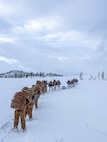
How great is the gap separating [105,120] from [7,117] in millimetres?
4670

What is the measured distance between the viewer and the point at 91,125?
38.4 ft

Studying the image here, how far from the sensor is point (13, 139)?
30.4 ft

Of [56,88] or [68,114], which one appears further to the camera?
[56,88]

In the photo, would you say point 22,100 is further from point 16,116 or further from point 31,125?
point 31,125

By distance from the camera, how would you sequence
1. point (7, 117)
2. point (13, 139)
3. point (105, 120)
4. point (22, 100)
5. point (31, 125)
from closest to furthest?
1. point (13, 139)
2. point (22, 100)
3. point (31, 125)
4. point (105, 120)
5. point (7, 117)

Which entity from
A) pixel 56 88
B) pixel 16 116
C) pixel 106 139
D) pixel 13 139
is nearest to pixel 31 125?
pixel 16 116

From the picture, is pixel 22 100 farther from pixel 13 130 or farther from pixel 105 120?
pixel 105 120

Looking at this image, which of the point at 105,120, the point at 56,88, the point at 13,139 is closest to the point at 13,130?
the point at 13,139

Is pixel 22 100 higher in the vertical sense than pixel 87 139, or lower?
higher

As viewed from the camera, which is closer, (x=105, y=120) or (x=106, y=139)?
(x=106, y=139)

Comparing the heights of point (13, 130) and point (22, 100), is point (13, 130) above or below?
below

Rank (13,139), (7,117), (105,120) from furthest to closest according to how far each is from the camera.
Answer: (7,117) → (105,120) → (13,139)

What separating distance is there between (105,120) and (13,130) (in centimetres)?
453

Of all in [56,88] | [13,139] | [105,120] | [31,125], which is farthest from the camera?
[56,88]
